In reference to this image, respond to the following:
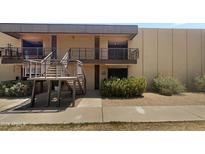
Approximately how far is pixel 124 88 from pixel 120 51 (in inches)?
243

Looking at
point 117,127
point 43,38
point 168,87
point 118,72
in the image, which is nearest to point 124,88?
point 168,87

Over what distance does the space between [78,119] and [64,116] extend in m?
0.96

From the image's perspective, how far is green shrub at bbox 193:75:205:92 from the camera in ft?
67.9

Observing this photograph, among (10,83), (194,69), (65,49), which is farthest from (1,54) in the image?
(194,69)

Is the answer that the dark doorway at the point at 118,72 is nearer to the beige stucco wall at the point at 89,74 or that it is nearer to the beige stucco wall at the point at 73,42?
the beige stucco wall at the point at 89,74

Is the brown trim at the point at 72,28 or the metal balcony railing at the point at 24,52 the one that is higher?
the brown trim at the point at 72,28

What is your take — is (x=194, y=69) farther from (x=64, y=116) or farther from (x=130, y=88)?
(x=64, y=116)

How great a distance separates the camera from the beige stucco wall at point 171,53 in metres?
22.1

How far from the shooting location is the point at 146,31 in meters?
22.0

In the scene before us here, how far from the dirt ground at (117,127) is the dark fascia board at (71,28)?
11.4 metres

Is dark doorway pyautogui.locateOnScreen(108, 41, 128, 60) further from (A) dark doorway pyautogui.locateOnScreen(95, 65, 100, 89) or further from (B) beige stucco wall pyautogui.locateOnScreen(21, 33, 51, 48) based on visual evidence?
(B) beige stucco wall pyautogui.locateOnScreen(21, 33, 51, 48)

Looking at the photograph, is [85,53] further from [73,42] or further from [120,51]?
[120,51]

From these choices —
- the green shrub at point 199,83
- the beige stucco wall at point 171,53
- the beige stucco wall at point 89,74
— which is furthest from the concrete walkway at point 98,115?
the beige stucco wall at point 171,53

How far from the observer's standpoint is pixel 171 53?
22.3 m
